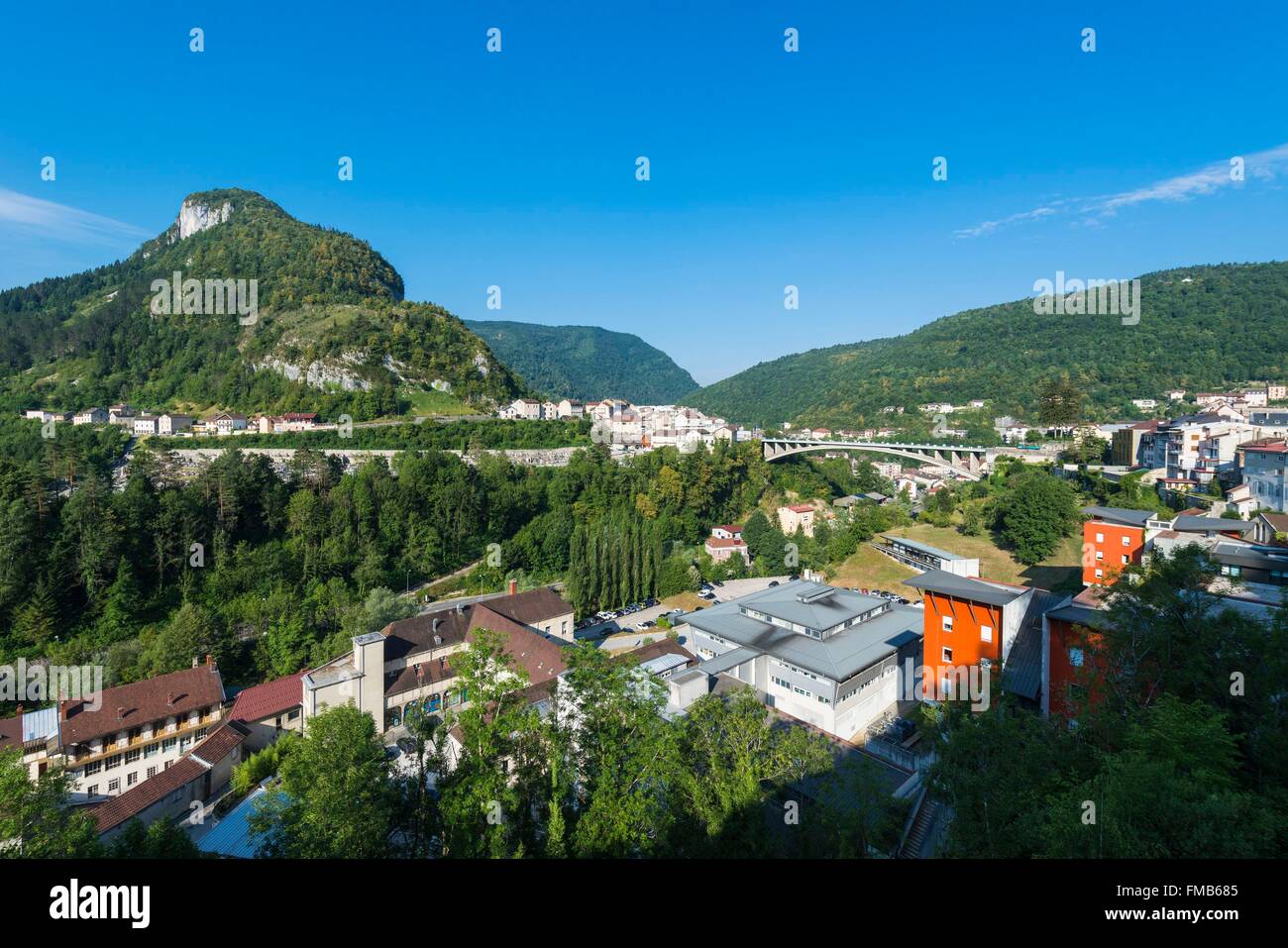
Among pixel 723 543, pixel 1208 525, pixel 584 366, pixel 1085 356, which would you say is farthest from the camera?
pixel 584 366

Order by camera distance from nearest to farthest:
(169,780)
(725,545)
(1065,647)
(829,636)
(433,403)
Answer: (1065,647), (169,780), (829,636), (725,545), (433,403)

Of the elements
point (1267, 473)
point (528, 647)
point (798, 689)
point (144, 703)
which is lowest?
point (144, 703)

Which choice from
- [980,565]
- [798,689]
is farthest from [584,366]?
[798,689]

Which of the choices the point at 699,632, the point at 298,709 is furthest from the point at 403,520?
the point at 699,632

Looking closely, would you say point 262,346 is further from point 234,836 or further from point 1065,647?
point 1065,647

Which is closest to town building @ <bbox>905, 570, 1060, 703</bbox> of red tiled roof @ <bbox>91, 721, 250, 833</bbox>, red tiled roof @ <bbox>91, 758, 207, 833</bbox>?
red tiled roof @ <bbox>91, 721, 250, 833</bbox>
